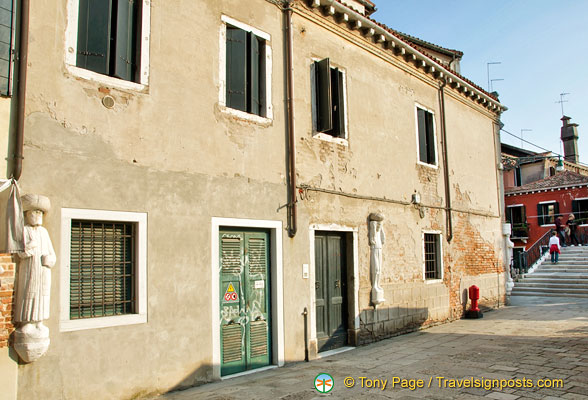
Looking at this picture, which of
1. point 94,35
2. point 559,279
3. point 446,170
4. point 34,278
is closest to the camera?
point 34,278

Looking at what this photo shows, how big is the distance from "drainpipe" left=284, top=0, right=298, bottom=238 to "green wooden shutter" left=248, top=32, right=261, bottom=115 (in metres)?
0.63

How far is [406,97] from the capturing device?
1170 cm

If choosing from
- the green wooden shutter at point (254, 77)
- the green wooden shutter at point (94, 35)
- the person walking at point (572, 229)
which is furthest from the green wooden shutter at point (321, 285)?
the person walking at point (572, 229)

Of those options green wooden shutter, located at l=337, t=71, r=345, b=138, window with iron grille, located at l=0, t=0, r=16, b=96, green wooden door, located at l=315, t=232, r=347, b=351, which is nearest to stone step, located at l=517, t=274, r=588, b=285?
green wooden door, located at l=315, t=232, r=347, b=351

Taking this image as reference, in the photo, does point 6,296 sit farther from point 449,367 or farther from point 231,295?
point 449,367

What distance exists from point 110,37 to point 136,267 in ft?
10.1

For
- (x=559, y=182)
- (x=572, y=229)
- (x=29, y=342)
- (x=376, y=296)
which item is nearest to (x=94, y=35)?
(x=29, y=342)

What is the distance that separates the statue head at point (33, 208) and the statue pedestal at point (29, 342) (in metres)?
1.12

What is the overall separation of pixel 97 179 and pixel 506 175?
3458 cm

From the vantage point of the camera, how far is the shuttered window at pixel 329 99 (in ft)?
28.8

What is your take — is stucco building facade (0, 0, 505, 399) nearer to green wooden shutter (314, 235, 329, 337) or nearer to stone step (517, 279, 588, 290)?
green wooden shutter (314, 235, 329, 337)

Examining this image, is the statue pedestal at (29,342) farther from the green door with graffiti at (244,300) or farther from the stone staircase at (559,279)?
the stone staircase at (559,279)

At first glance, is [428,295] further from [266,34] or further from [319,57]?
[266,34]

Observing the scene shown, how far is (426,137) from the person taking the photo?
41.4ft
